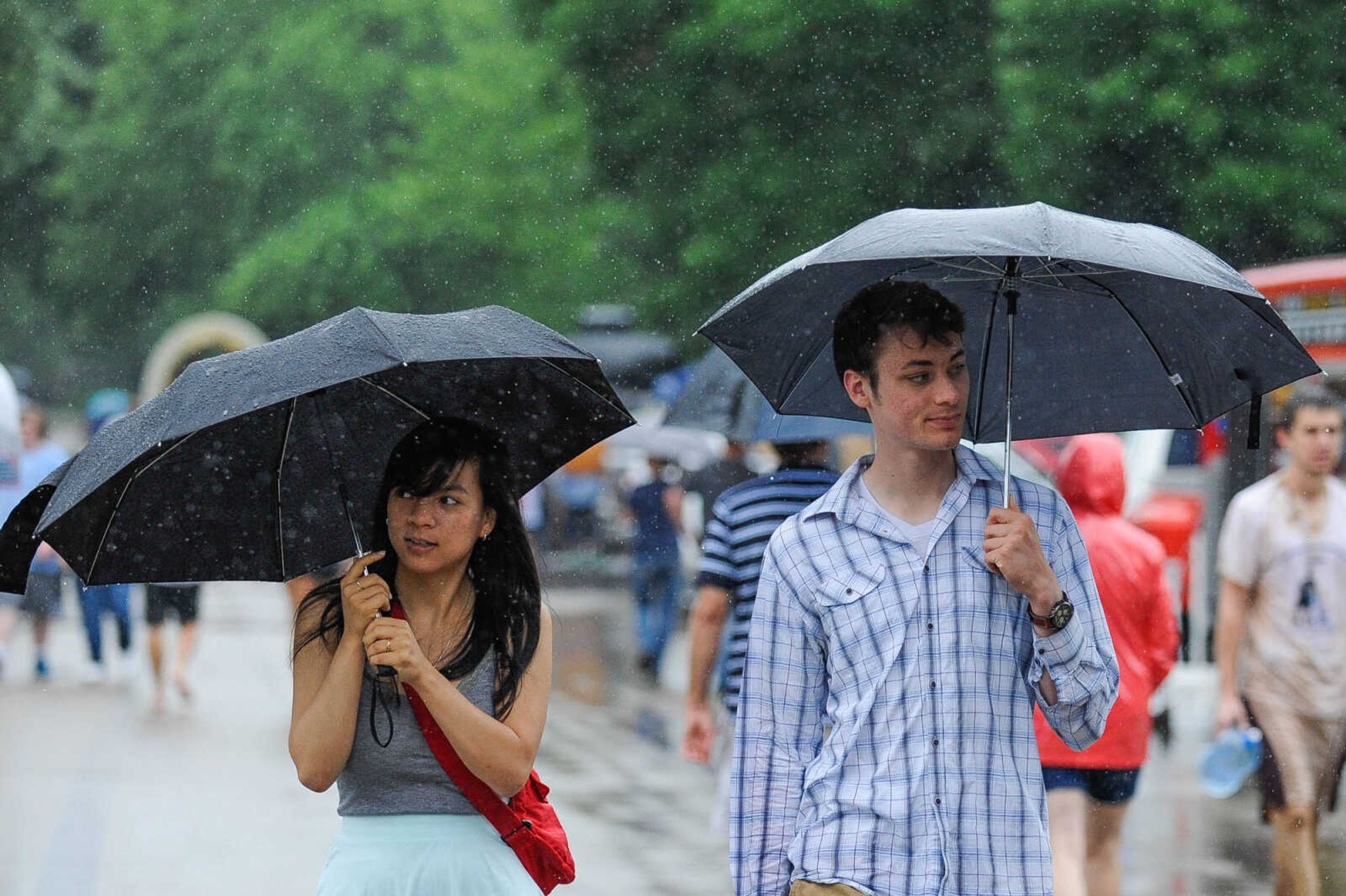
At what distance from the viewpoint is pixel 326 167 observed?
118 ft

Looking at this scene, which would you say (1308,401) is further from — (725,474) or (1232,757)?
(725,474)

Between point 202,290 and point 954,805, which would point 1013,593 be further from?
point 202,290

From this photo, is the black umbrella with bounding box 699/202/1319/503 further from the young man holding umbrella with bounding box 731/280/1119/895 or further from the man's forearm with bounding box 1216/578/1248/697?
the man's forearm with bounding box 1216/578/1248/697

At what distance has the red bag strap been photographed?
3273 millimetres

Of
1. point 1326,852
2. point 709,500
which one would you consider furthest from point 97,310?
point 1326,852

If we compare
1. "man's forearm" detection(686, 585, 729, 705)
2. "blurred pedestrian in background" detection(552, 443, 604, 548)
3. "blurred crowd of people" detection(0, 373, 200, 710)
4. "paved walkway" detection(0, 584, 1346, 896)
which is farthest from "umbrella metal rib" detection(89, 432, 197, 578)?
"blurred pedestrian in background" detection(552, 443, 604, 548)

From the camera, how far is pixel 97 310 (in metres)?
44.1

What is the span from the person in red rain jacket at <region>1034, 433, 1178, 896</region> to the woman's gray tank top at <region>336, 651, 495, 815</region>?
282 centimetres

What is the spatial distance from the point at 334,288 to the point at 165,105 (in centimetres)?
616

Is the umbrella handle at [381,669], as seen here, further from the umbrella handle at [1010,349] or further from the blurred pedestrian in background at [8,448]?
the blurred pedestrian in background at [8,448]

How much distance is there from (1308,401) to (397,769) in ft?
13.4

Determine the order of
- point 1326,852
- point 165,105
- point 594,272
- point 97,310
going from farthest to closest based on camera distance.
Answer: point 97,310 < point 165,105 < point 594,272 < point 1326,852

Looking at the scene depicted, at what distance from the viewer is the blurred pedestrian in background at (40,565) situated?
45.0 feet

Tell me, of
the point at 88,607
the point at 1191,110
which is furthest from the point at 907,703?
the point at 1191,110
